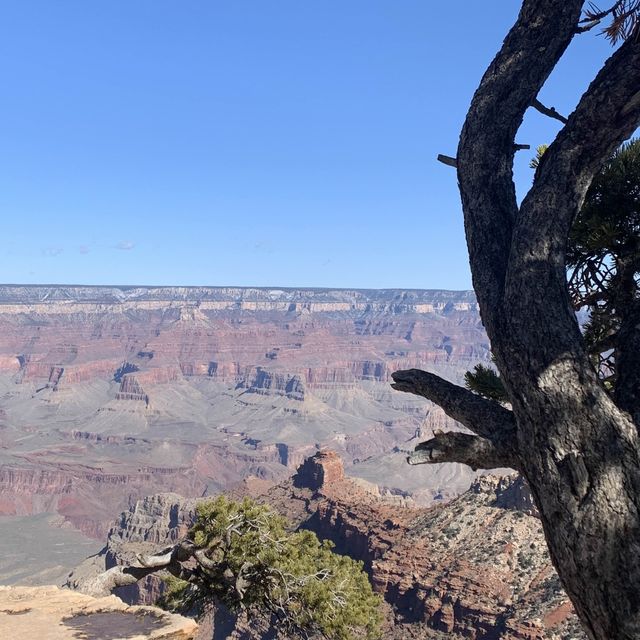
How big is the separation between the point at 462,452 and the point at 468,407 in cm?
43

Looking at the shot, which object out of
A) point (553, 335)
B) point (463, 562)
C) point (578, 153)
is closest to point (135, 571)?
point (553, 335)

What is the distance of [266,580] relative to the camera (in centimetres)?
1220

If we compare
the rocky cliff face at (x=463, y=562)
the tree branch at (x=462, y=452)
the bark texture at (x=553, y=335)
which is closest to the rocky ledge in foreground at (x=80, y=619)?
the tree branch at (x=462, y=452)

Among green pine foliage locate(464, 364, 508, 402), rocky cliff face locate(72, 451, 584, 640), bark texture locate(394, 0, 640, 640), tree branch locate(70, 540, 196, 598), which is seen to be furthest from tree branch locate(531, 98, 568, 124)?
rocky cliff face locate(72, 451, 584, 640)

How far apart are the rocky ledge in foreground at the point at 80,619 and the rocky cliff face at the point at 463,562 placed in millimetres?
23921

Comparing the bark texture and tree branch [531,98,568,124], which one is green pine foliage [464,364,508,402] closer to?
the bark texture

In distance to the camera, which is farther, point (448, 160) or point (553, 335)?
point (448, 160)

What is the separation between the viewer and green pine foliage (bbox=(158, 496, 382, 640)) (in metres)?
11.9

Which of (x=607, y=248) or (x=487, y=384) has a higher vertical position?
(x=607, y=248)

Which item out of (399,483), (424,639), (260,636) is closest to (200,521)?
(424,639)

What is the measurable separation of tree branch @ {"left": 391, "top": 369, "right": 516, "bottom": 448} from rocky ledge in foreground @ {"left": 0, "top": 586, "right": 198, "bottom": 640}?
5647 mm

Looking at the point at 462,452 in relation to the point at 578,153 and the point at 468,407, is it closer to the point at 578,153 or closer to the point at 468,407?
the point at 468,407

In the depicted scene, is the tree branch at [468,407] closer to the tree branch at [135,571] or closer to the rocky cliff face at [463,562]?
the tree branch at [135,571]

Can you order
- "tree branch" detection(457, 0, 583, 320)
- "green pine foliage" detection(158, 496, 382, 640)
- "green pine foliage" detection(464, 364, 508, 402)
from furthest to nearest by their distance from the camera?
1. "green pine foliage" detection(158, 496, 382, 640)
2. "green pine foliage" detection(464, 364, 508, 402)
3. "tree branch" detection(457, 0, 583, 320)
